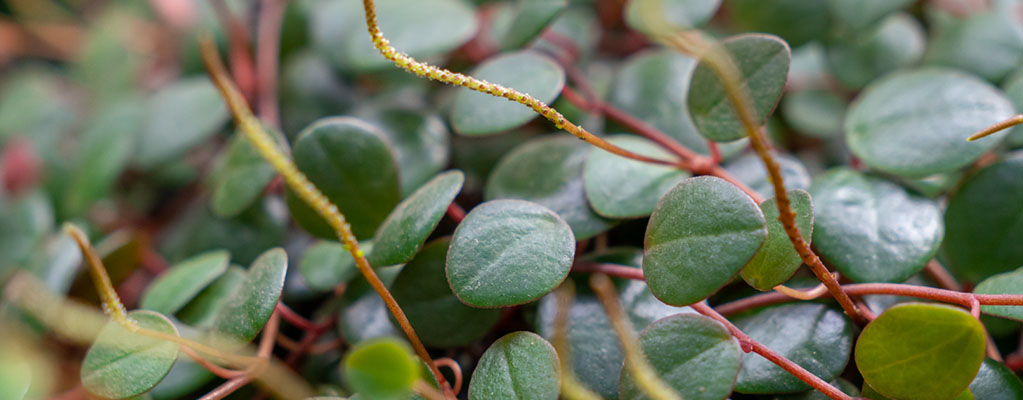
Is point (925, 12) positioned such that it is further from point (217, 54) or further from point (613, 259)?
point (217, 54)

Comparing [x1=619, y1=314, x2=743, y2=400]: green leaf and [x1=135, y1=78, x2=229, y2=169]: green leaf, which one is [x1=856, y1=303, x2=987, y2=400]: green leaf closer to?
[x1=619, y1=314, x2=743, y2=400]: green leaf

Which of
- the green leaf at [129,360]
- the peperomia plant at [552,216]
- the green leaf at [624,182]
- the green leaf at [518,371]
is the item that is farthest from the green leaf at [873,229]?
the green leaf at [129,360]

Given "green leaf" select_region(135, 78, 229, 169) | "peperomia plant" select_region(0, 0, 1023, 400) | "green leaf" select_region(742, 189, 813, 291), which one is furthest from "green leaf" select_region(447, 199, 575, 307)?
"green leaf" select_region(135, 78, 229, 169)

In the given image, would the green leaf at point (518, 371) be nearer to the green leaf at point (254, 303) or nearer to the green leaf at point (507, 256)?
the green leaf at point (507, 256)

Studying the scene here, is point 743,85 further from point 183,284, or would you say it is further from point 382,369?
point 183,284

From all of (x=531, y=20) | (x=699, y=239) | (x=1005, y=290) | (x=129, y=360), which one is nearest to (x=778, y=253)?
(x=699, y=239)
